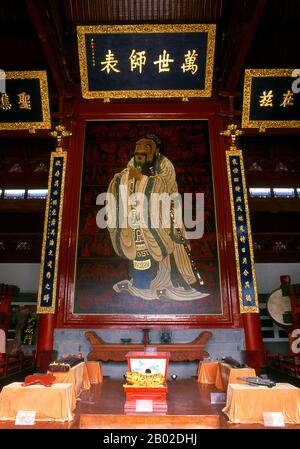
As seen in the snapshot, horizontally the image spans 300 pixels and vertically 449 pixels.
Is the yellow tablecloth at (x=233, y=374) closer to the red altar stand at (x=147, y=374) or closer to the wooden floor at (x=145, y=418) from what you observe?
the wooden floor at (x=145, y=418)

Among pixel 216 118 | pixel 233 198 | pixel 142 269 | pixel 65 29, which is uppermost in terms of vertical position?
pixel 65 29

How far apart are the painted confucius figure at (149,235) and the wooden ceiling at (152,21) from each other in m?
1.56

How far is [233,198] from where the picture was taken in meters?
5.37

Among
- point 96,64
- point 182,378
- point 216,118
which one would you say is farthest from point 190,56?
point 182,378

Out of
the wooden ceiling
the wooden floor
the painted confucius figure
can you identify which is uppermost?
the wooden ceiling

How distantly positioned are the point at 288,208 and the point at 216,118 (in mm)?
1921

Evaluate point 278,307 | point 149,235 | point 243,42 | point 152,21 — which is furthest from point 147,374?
point 152,21

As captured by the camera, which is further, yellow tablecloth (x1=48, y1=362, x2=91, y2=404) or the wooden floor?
yellow tablecloth (x1=48, y1=362, x2=91, y2=404)

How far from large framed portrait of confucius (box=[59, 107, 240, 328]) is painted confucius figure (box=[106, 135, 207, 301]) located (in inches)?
0.5

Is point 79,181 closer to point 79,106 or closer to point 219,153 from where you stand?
point 79,106

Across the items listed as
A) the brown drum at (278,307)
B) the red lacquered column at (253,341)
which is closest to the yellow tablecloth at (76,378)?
the red lacquered column at (253,341)

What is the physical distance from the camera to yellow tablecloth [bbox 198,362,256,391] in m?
3.14

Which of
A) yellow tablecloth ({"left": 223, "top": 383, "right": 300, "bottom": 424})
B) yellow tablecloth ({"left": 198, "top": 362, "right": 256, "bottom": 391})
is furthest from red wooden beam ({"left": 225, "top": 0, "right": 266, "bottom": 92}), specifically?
yellow tablecloth ({"left": 223, "top": 383, "right": 300, "bottom": 424})

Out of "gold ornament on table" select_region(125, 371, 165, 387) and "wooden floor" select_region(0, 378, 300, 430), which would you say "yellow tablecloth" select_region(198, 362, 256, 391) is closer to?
"wooden floor" select_region(0, 378, 300, 430)
